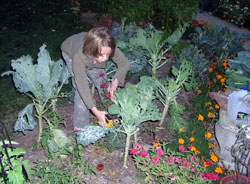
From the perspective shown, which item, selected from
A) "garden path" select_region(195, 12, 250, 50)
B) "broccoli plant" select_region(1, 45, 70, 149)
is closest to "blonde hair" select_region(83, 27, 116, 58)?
"broccoli plant" select_region(1, 45, 70, 149)

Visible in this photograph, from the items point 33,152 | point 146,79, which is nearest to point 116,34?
point 146,79

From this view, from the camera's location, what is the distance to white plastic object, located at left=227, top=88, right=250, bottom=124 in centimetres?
241

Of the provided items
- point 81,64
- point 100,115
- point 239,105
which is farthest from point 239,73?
point 81,64

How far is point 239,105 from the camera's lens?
245 cm

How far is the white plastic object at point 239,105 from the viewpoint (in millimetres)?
2412

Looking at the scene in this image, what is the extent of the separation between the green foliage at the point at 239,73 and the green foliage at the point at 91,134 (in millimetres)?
1557

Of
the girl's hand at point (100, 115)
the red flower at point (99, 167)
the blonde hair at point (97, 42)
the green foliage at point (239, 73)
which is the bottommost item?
the red flower at point (99, 167)

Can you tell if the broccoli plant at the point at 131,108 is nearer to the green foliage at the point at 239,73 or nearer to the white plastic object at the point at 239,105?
the white plastic object at the point at 239,105

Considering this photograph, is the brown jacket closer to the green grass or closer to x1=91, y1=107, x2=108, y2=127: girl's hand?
x1=91, y1=107, x2=108, y2=127: girl's hand

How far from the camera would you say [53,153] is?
8.04 ft

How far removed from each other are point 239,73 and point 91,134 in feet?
6.17

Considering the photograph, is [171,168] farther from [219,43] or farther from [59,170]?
[219,43]

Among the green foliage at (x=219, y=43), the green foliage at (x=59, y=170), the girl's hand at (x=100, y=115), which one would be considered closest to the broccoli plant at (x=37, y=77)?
the green foliage at (x=59, y=170)

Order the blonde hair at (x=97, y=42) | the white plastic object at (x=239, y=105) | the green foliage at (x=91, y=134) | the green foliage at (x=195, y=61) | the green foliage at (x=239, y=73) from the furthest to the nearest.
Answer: the green foliage at (x=195, y=61)
the green foliage at (x=239, y=73)
the white plastic object at (x=239, y=105)
the green foliage at (x=91, y=134)
the blonde hair at (x=97, y=42)
